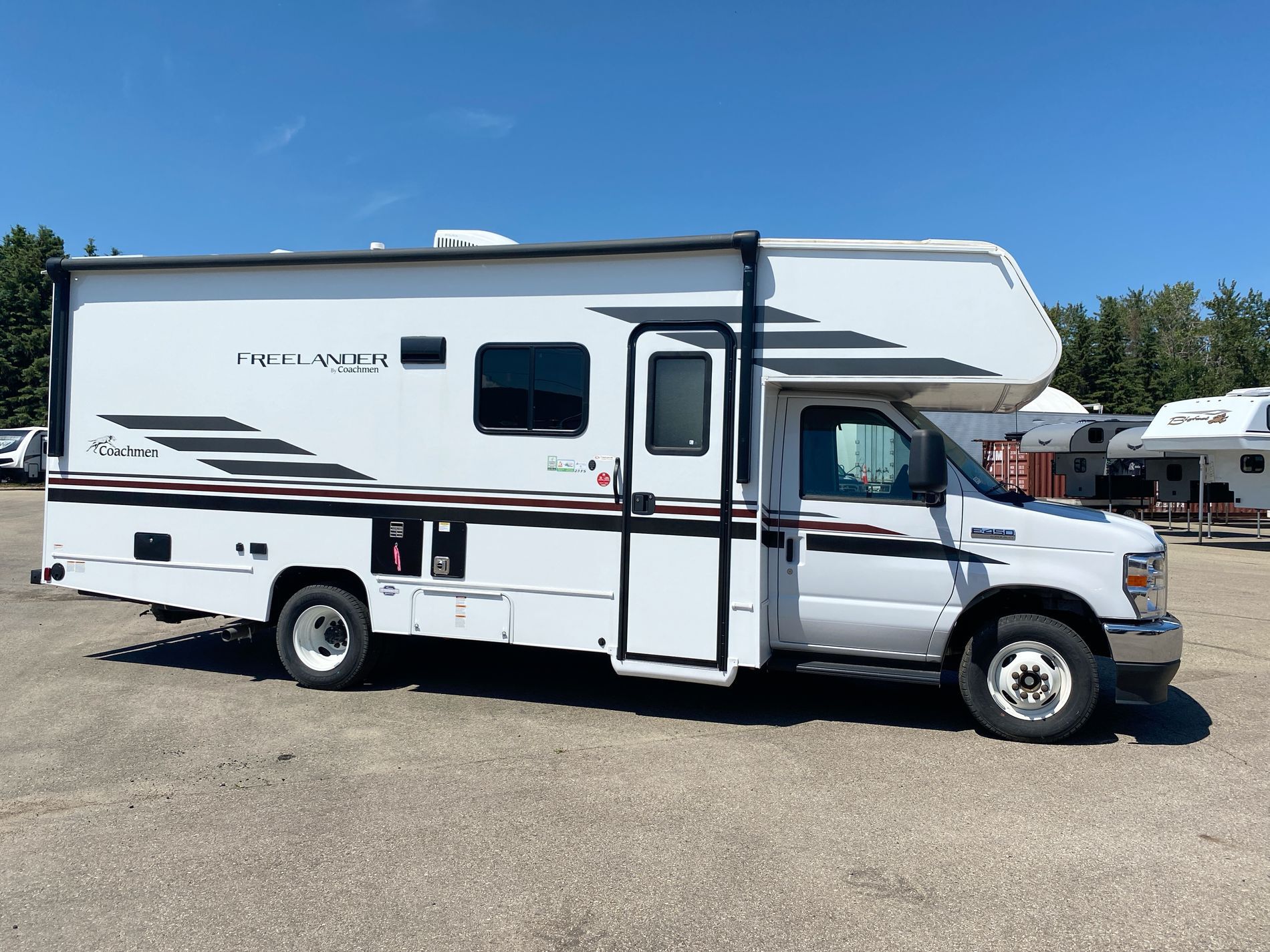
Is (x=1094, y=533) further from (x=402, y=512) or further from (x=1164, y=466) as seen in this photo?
(x=1164, y=466)

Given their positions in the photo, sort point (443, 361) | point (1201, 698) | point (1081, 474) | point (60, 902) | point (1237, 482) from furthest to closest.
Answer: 1. point (1081, 474)
2. point (1237, 482)
3. point (1201, 698)
4. point (443, 361)
5. point (60, 902)

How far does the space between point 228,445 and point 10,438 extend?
32800 mm

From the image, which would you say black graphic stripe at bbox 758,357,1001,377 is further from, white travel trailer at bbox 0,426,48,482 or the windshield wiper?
white travel trailer at bbox 0,426,48,482

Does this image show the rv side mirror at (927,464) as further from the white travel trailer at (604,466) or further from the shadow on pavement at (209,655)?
the shadow on pavement at (209,655)

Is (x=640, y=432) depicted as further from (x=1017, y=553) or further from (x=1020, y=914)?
(x=1020, y=914)

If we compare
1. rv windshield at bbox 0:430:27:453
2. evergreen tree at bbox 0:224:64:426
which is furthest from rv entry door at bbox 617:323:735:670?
evergreen tree at bbox 0:224:64:426

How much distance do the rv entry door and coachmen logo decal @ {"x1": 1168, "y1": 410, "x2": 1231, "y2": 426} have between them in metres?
16.6

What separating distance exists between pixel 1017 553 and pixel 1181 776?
1494 millimetres

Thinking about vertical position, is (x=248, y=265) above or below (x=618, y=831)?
above

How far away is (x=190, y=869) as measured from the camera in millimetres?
3820

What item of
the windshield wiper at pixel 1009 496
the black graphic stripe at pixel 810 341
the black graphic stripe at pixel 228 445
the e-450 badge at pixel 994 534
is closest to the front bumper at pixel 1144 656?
the e-450 badge at pixel 994 534

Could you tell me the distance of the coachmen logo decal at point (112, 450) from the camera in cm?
684

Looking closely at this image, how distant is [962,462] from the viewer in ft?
19.4

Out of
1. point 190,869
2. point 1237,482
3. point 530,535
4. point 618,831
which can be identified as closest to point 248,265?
point 530,535
